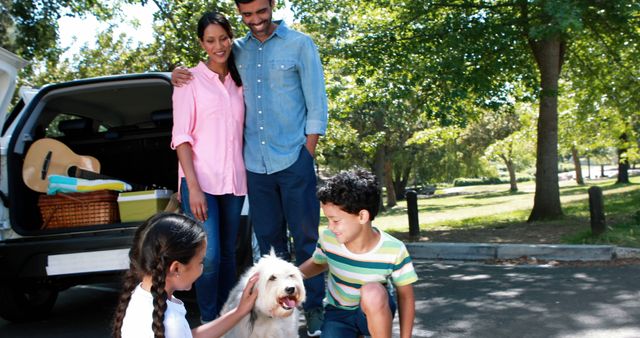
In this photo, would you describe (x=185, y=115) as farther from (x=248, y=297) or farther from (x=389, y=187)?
(x=389, y=187)

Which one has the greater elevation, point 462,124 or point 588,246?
point 462,124

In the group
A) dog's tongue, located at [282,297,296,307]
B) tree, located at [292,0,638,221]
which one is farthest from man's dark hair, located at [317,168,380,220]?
tree, located at [292,0,638,221]

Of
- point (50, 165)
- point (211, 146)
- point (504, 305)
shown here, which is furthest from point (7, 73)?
point (504, 305)

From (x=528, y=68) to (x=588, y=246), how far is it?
5976 millimetres

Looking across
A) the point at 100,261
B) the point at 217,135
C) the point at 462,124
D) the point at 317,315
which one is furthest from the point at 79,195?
the point at 462,124

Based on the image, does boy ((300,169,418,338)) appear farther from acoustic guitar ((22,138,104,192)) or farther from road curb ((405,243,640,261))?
road curb ((405,243,640,261))

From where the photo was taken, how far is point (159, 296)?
256 cm

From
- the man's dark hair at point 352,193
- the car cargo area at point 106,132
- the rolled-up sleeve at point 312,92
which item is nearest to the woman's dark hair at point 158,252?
the man's dark hair at point 352,193

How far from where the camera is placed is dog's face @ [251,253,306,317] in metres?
3.26

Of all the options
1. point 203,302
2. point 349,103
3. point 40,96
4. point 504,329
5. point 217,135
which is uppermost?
point 349,103

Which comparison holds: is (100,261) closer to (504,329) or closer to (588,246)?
(504,329)

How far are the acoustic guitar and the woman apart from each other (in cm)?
171

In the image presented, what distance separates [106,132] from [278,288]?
12.5 feet

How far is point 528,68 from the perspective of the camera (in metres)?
13.0
